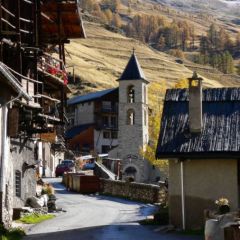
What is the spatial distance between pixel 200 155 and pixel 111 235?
15.6 feet

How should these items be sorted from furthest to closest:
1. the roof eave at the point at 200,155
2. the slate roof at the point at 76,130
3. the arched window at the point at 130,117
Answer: the slate roof at the point at 76,130, the arched window at the point at 130,117, the roof eave at the point at 200,155

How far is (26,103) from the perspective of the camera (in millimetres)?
25766

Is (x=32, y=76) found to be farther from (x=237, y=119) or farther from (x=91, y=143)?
(x=91, y=143)

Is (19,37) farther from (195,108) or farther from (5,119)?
(195,108)

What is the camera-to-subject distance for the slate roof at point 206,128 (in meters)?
25.3

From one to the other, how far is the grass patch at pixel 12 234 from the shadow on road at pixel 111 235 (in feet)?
1.03

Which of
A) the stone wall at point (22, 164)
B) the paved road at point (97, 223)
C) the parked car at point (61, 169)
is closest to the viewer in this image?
the paved road at point (97, 223)

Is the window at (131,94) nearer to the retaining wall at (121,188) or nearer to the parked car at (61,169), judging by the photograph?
the parked car at (61,169)

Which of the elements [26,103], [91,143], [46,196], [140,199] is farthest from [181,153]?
[91,143]

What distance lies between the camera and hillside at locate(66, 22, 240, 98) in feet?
432

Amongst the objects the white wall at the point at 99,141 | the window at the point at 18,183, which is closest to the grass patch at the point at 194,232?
the window at the point at 18,183

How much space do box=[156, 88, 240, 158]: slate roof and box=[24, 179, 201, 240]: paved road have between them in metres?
3.47

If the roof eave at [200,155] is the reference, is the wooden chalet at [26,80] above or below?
above

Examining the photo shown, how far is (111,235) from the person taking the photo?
2380cm
